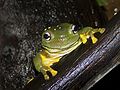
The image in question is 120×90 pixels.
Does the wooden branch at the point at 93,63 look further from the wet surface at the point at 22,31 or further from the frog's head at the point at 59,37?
the wet surface at the point at 22,31

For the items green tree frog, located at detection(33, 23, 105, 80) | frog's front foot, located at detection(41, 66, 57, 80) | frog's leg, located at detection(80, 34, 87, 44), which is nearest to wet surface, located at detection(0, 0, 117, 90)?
green tree frog, located at detection(33, 23, 105, 80)

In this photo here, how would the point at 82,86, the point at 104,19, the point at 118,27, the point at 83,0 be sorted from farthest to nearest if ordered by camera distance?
the point at 104,19, the point at 83,0, the point at 82,86, the point at 118,27

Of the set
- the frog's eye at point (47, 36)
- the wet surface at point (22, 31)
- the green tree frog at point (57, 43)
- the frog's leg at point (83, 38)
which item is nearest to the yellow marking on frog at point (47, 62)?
the green tree frog at point (57, 43)

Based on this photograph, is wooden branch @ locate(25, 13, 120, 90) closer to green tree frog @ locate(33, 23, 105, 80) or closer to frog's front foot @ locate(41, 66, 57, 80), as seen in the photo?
frog's front foot @ locate(41, 66, 57, 80)

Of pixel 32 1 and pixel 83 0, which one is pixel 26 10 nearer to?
pixel 32 1

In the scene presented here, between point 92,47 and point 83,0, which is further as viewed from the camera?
point 83,0

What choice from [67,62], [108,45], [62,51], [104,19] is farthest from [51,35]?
[104,19]
